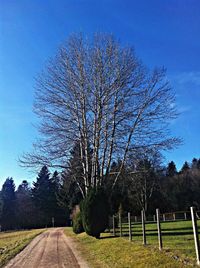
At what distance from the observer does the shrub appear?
15633 millimetres

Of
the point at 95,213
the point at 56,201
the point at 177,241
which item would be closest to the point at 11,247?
the point at 95,213

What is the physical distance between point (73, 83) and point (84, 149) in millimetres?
4146

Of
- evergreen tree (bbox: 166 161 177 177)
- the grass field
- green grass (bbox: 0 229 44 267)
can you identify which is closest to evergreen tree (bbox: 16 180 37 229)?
evergreen tree (bbox: 166 161 177 177)

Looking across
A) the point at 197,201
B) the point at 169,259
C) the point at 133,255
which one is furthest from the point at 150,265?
the point at 197,201

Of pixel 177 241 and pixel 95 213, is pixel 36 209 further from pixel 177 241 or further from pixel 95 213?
pixel 177 241

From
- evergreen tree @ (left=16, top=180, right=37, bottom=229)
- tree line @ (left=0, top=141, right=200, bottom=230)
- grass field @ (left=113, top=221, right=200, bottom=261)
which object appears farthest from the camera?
evergreen tree @ (left=16, top=180, right=37, bottom=229)

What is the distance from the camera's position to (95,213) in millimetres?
15898

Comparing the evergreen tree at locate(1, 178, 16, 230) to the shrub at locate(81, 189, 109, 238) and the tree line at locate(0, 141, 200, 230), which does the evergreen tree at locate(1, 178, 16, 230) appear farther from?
the shrub at locate(81, 189, 109, 238)

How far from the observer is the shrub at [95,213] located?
15.6m

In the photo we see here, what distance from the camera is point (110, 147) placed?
1845cm

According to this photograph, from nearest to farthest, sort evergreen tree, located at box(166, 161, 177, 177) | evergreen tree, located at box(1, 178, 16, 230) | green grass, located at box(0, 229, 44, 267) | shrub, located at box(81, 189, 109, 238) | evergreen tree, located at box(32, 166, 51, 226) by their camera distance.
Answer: green grass, located at box(0, 229, 44, 267), shrub, located at box(81, 189, 109, 238), evergreen tree, located at box(32, 166, 51, 226), evergreen tree, located at box(1, 178, 16, 230), evergreen tree, located at box(166, 161, 177, 177)

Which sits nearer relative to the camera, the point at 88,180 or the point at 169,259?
the point at 169,259

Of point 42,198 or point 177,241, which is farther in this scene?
point 42,198

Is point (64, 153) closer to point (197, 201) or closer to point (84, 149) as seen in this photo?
point (84, 149)
